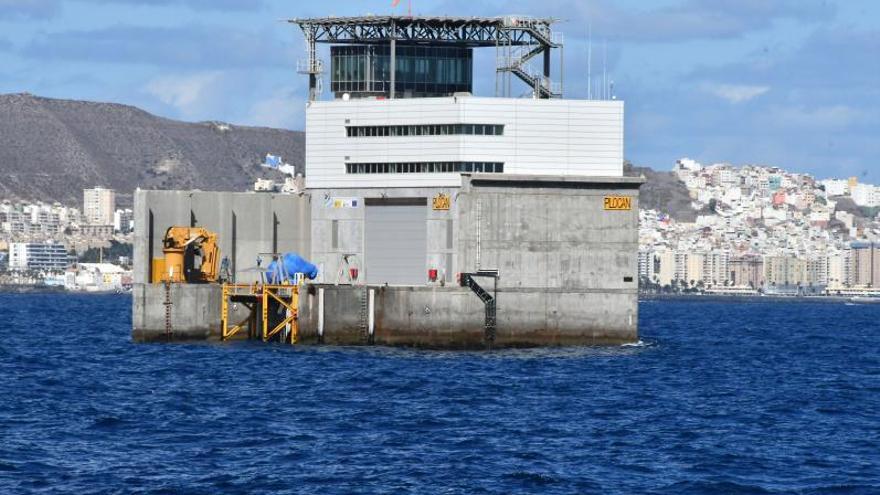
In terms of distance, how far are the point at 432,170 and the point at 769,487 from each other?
50.9m

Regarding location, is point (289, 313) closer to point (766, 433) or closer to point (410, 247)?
point (410, 247)

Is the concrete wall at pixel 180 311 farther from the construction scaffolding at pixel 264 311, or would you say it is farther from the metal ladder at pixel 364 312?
the metal ladder at pixel 364 312

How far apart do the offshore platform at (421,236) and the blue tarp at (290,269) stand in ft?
0.33

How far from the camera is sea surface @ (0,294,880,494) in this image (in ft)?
172

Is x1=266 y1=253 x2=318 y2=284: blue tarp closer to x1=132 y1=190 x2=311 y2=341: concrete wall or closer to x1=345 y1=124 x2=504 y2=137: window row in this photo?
x1=132 y1=190 x2=311 y2=341: concrete wall

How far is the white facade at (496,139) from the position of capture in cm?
9988

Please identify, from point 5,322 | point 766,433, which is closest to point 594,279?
point 766,433

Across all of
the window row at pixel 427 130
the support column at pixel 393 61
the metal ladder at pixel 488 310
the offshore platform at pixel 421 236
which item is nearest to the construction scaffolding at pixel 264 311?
the offshore platform at pixel 421 236

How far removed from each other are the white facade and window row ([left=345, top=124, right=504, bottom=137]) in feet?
0.67

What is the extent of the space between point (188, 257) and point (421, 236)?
1307 centimetres

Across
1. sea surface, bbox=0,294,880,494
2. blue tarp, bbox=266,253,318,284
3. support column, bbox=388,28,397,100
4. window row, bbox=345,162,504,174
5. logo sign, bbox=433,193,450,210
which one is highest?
support column, bbox=388,28,397,100

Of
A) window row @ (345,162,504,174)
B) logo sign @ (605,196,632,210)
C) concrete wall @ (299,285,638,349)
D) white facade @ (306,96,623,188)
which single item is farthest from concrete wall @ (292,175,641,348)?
white facade @ (306,96,623,188)

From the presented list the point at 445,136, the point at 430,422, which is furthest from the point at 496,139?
the point at 430,422

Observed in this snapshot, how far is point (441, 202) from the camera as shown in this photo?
99062 mm
